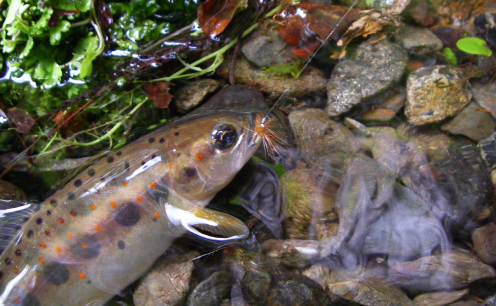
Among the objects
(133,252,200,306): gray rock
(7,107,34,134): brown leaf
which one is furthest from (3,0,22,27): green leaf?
(133,252,200,306): gray rock

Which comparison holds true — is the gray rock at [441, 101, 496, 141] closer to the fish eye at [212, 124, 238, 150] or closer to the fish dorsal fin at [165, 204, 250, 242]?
the fish eye at [212, 124, 238, 150]

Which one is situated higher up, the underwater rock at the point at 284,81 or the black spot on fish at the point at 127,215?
the underwater rock at the point at 284,81

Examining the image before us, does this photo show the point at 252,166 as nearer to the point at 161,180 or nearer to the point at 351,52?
the point at 161,180

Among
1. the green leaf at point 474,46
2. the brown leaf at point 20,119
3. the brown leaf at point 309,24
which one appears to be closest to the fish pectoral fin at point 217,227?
the brown leaf at point 309,24

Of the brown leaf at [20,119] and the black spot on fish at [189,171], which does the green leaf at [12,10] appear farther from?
the black spot on fish at [189,171]

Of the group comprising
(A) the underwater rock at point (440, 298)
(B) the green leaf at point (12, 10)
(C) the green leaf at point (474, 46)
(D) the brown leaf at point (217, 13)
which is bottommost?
(A) the underwater rock at point (440, 298)

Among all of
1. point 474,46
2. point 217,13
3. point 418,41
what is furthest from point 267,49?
point 474,46
